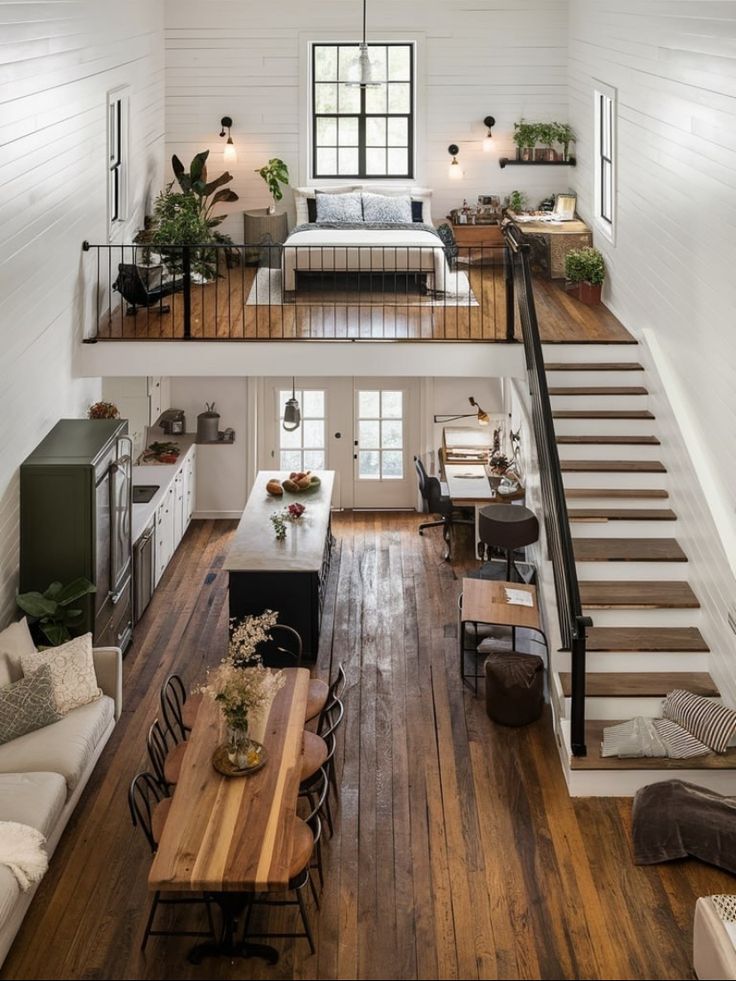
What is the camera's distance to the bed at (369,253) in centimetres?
1184

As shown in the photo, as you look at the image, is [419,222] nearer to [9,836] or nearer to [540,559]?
[540,559]

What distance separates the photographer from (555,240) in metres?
12.4

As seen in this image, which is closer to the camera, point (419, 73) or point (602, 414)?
point (602, 414)

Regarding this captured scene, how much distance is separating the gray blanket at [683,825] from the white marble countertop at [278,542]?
3.65 metres

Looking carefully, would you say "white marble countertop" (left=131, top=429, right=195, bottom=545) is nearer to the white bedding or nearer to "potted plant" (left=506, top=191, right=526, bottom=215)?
the white bedding

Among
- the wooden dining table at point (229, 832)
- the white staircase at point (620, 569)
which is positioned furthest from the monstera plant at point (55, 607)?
the white staircase at point (620, 569)

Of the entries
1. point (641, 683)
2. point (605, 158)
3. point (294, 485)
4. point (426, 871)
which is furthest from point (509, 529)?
point (605, 158)

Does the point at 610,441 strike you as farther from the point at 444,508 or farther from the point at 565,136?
the point at 565,136

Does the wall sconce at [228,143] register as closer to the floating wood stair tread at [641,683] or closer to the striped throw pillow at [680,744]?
the floating wood stair tread at [641,683]

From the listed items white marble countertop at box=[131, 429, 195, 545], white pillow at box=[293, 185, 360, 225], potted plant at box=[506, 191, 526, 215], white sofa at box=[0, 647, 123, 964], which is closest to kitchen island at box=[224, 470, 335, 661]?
white marble countertop at box=[131, 429, 195, 545]

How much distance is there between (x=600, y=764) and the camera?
7184 mm

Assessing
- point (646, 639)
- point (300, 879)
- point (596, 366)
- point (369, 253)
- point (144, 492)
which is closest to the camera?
point (300, 879)

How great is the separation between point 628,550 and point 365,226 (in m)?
6.07

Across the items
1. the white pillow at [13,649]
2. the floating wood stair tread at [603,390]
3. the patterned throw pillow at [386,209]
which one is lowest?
Answer: the white pillow at [13,649]
